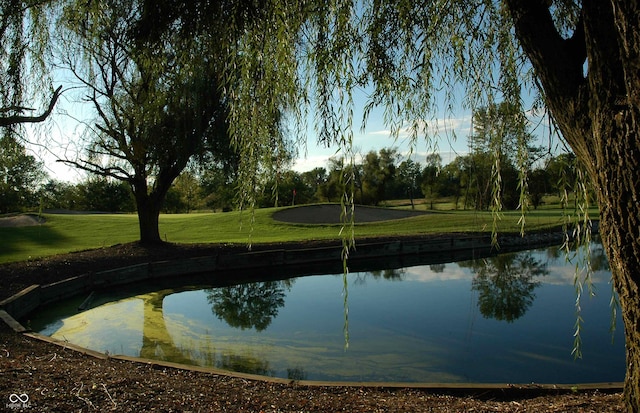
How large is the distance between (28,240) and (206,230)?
22.7ft

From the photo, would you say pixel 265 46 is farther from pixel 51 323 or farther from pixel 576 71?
pixel 51 323

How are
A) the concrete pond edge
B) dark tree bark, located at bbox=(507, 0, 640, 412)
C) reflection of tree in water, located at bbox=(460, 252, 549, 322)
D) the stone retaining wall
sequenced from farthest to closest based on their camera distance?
the stone retaining wall
reflection of tree in water, located at bbox=(460, 252, 549, 322)
the concrete pond edge
dark tree bark, located at bbox=(507, 0, 640, 412)

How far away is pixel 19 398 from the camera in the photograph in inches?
129

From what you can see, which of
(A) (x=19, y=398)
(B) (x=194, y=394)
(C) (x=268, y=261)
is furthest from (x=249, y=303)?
(A) (x=19, y=398)

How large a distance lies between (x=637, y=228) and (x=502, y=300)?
310 inches

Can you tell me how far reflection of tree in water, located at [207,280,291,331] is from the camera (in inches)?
332

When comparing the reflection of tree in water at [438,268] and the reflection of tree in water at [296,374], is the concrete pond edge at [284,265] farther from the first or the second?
the reflection of tree in water at [296,374]

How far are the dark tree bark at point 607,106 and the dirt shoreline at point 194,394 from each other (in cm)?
113

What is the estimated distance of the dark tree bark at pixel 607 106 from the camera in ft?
6.29

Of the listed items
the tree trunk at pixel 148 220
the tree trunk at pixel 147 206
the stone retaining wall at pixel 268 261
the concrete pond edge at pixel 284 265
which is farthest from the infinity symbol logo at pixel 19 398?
the tree trunk at pixel 148 220

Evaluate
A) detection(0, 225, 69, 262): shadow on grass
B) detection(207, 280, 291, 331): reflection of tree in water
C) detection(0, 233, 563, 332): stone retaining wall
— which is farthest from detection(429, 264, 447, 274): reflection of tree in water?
detection(0, 225, 69, 262): shadow on grass

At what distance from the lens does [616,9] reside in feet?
6.10

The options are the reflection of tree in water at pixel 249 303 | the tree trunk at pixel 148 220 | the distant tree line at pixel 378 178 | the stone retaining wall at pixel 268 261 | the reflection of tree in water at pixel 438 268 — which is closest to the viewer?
the distant tree line at pixel 378 178

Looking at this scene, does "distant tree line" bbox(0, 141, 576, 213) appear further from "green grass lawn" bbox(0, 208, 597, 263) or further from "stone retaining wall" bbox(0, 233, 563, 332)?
"stone retaining wall" bbox(0, 233, 563, 332)
